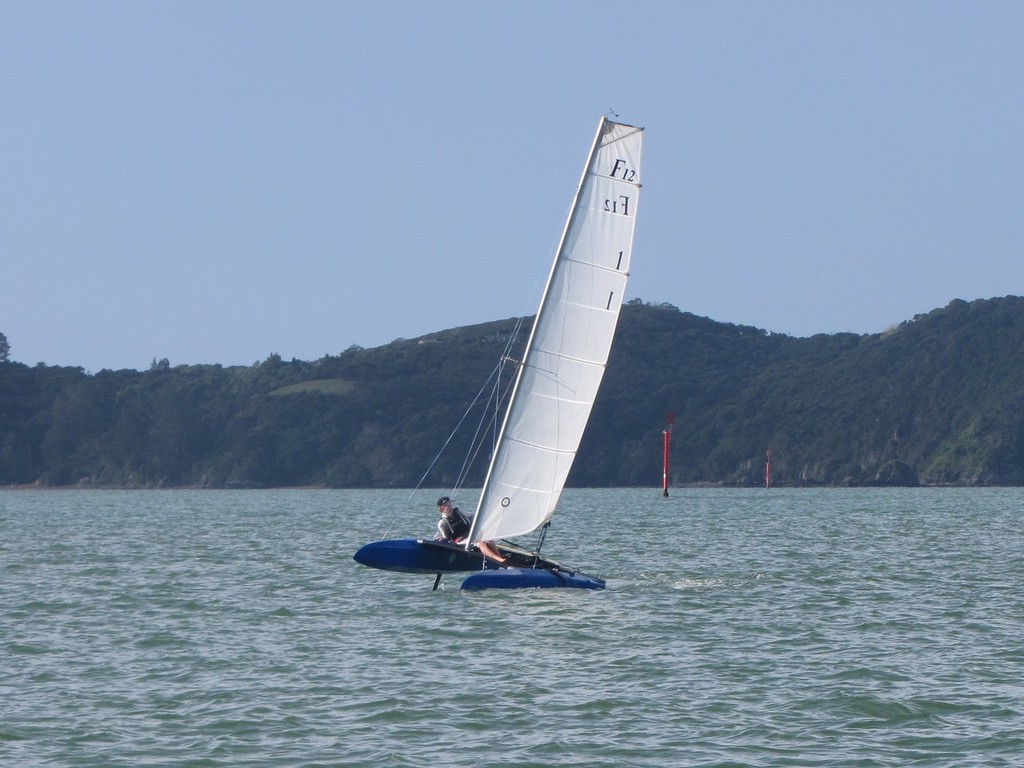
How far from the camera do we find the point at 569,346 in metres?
27.0

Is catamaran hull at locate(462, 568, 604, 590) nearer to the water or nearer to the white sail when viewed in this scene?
the water

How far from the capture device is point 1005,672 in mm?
19578

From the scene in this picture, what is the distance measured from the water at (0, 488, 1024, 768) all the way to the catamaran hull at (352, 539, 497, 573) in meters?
0.65

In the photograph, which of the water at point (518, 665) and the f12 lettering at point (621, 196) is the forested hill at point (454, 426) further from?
the f12 lettering at point (621, 196)

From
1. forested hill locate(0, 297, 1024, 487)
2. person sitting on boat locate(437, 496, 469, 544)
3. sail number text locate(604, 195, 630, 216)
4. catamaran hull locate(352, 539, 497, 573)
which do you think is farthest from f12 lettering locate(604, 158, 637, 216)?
forested hill locate(0, 297, 1024, 487)

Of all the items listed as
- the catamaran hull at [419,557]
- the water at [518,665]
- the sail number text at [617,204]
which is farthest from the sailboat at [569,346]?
the water at [518,665]

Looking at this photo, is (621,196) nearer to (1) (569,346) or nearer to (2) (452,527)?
(1) (569,346)

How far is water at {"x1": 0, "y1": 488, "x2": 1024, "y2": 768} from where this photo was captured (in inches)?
612

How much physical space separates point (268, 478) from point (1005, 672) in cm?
16044

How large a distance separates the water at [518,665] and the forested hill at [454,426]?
137m

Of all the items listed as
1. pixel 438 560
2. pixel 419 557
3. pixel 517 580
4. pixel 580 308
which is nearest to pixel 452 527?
pixel 438 560

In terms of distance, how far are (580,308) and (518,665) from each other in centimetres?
824

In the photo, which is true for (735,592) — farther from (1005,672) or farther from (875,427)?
(875,427)

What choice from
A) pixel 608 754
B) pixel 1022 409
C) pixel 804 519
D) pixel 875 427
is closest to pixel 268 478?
pixel 875 427
